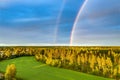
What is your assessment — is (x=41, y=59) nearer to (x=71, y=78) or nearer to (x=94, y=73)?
(x=94, y=73)

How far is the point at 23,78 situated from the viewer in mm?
66438

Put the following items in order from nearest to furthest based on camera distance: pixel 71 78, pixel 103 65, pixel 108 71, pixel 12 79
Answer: pixel 12 79 < pixel 71 78 < pixel 108 71 < pixel 103 65

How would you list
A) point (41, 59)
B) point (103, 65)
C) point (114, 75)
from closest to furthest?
point (114, 75) < point (103, 65) < point (41, 59)

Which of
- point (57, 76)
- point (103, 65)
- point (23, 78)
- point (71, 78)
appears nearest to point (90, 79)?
point (71, 78)

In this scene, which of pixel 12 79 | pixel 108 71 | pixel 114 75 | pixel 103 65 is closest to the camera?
pixel 12 79

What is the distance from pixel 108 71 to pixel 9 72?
30.3 meters

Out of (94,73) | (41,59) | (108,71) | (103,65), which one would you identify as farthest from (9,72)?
(41,59)

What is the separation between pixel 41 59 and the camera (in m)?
113

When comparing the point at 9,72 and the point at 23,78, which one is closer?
the point at 9,72

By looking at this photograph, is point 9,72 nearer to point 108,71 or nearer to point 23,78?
point 23,78

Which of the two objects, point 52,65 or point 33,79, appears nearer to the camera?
point 33,79

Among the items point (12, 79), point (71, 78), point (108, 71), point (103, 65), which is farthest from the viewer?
point (103, 65)

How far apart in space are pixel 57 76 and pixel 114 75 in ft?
49.1

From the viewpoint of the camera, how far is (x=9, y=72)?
6200cm
